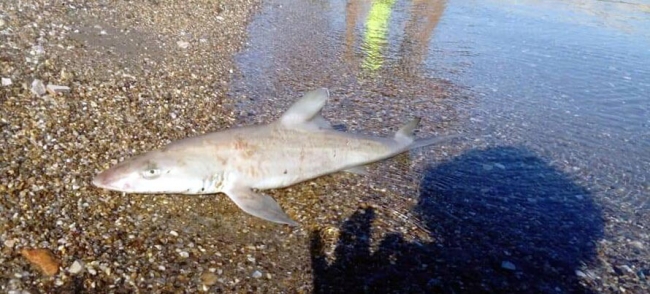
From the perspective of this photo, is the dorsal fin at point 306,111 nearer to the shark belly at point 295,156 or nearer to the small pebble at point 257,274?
the shark belly at point 295,156

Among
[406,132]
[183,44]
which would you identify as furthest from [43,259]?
[183,44]

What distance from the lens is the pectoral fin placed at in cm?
402

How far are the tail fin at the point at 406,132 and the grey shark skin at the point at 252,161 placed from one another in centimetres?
47

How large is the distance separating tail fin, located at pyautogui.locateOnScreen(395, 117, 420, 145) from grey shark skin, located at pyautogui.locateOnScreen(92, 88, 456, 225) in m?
0.47

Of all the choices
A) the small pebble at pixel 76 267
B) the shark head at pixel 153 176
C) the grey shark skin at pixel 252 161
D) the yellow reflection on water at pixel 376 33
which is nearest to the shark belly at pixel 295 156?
the grey shark skin at pixel 252 161

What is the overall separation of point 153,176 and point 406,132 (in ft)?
9.02

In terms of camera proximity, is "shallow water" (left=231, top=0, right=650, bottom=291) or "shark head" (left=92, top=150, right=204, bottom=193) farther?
"shallow water" (left=231, top=0, right=650, bottom=291)

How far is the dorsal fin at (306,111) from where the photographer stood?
15.1 feet

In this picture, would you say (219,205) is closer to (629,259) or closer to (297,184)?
(297,184)

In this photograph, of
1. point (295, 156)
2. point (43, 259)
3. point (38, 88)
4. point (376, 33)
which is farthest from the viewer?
point (376, 33)

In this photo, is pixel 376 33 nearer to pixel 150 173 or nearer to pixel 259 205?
pixel 259 205

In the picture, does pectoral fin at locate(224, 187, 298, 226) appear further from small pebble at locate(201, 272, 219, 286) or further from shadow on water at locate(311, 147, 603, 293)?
small pebble at locate(201, 272, 219, 286)

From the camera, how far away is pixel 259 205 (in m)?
4.18

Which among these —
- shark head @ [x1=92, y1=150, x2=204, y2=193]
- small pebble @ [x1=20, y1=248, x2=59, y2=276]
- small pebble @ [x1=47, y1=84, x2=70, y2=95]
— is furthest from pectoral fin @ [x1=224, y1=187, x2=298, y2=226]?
small pebble @ [x1=47, y1=84, x2=70, y2=95]
